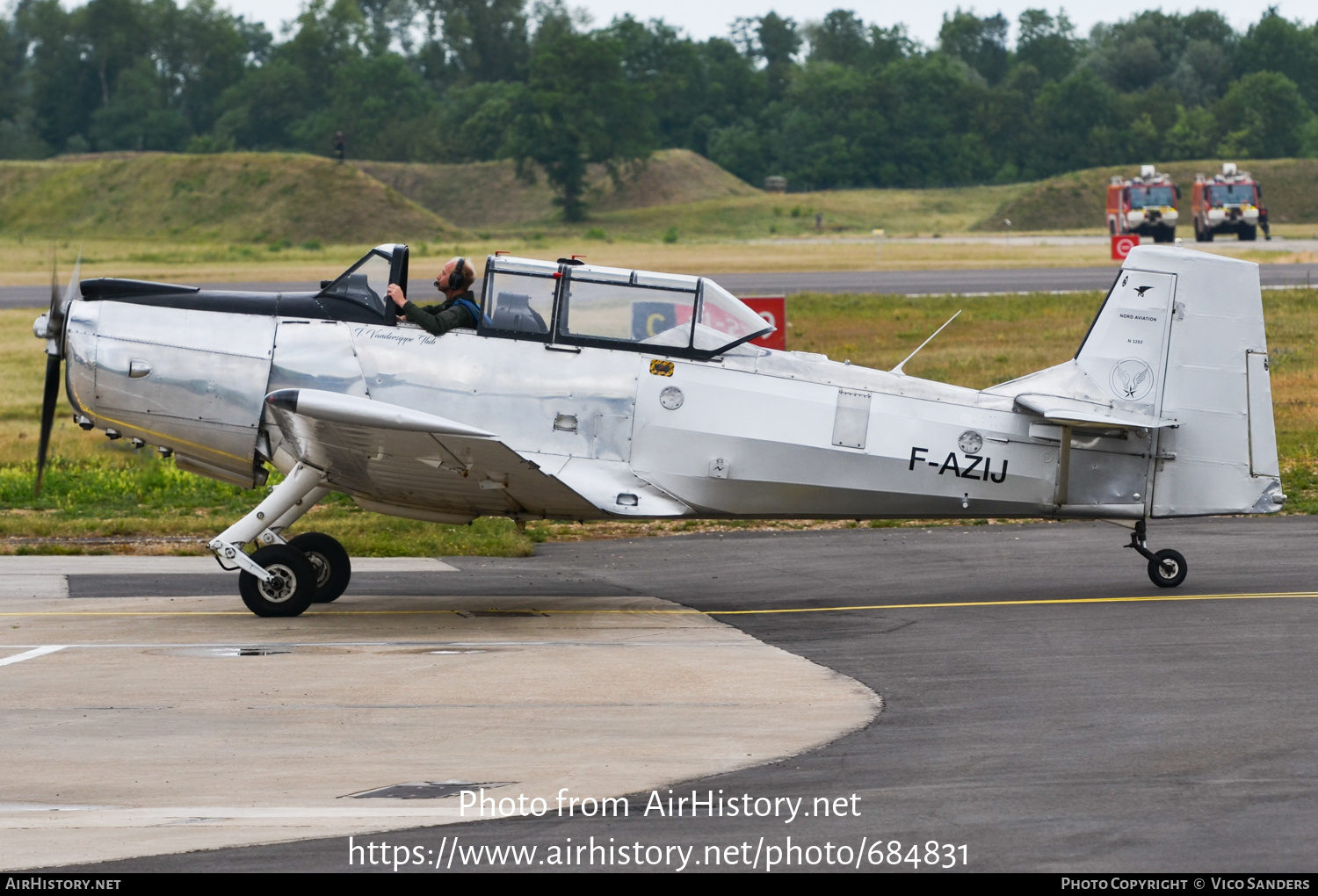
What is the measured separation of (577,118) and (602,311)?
91873mm

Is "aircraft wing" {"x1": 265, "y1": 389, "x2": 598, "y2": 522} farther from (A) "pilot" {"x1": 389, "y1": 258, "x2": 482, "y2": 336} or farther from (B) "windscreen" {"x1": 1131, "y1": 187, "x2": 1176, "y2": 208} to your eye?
(B) "windscreen" {"x1": 1131, "y1": 187, "x2": 1176, "y2": 208}

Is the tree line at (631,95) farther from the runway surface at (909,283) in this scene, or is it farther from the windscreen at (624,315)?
the windscreen at (624,315)

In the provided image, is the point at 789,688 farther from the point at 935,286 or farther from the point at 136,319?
the point at 935,286

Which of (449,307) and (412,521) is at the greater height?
(449,307)

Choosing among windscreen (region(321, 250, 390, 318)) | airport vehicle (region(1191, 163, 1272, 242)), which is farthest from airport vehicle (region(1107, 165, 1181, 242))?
windscreen (region(321, 250, 390, 318))

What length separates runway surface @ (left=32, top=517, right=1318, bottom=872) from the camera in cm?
661

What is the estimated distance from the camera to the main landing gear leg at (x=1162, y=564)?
12.6 m

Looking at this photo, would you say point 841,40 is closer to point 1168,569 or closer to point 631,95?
point 631,95

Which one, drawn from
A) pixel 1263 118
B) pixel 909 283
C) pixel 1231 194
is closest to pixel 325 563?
pixel 909 283

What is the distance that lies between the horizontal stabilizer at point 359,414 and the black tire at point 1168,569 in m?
6.19

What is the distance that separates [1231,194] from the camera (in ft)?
216

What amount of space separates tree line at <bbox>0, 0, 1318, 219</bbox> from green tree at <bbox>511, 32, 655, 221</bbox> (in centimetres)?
14

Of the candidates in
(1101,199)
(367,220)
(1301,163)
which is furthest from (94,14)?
(1301,163)

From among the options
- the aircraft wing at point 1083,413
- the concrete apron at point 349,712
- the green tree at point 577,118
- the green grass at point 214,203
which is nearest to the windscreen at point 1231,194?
the green grass at point 214,203
